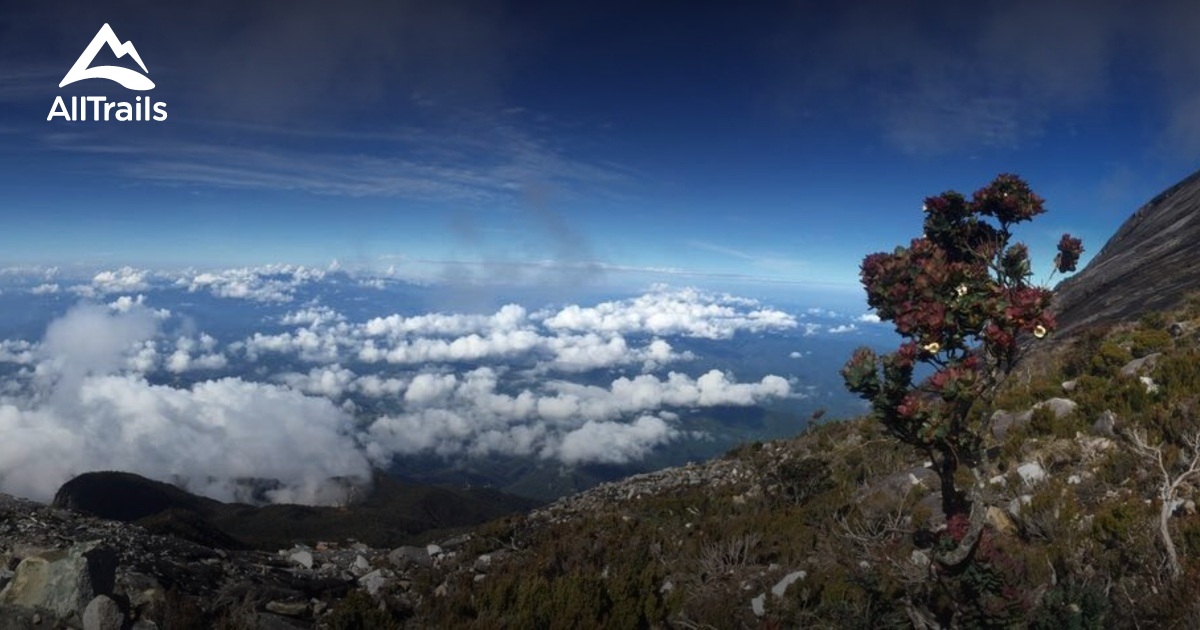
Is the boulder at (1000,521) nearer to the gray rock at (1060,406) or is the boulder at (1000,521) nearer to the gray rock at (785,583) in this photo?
the gray rock at (785,583)

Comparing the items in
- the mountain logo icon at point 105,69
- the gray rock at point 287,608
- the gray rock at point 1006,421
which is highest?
the mountain logo icon at point 105,69

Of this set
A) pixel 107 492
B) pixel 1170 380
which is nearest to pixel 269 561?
pixel 1170 380

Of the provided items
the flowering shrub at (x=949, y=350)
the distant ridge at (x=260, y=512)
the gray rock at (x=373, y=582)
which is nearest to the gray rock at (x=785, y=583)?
the flowering shrub at (x=949, y=350)

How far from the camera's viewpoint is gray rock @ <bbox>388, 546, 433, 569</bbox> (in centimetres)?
1212

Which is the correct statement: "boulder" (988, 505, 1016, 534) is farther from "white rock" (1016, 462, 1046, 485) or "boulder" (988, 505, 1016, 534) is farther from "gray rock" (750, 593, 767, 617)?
"gray rock" (750, 593, 767, 617)

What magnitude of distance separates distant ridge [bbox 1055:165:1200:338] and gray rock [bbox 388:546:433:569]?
17474mm

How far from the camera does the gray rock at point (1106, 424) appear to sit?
395 inches

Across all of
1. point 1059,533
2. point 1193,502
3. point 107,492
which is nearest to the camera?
point 1193,502

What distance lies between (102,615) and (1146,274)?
3097 cm

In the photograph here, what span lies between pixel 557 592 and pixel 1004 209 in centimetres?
779

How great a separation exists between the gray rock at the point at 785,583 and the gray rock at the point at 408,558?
7589mm

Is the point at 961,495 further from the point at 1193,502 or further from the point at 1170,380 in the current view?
the point at 1170,380

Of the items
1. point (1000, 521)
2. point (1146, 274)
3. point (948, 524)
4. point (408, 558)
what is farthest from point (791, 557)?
point (1146, 274)

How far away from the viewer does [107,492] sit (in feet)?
296
